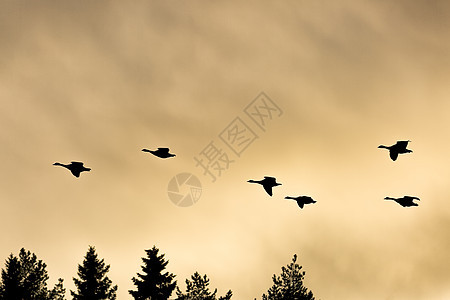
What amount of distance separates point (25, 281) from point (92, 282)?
14.8 feet

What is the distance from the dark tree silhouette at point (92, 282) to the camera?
40094mm

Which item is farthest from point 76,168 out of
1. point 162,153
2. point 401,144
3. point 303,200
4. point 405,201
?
point 405,201

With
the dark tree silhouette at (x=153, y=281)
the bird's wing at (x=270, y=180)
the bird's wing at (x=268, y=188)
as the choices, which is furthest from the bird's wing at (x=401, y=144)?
the dark tree silhouette at (x=153, y=281)

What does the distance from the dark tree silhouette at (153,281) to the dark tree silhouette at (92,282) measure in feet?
7.29

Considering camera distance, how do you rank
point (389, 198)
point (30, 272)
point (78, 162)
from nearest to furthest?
1. point (78, 162)
2. point (389, 198)
3. point (30, 272)

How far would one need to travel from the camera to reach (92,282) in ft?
133

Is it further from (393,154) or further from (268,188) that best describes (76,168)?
(393,154)

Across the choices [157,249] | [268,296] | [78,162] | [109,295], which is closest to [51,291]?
[109,295]

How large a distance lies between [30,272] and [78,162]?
22954 mm

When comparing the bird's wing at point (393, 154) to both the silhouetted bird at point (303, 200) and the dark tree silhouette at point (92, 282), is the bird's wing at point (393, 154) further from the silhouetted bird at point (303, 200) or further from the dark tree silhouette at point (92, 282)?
the dark tree silhouette at point (92, 282)

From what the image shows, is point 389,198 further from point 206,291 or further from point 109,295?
point 109,295

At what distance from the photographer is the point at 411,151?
75.6ft

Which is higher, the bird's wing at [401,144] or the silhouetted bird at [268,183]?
the bird's wing at [401,144]

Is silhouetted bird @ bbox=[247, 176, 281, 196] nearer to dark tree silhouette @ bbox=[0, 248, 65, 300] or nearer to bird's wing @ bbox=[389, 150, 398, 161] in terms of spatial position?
bird's wing @ bbox=[389, 150, 398, 161]
